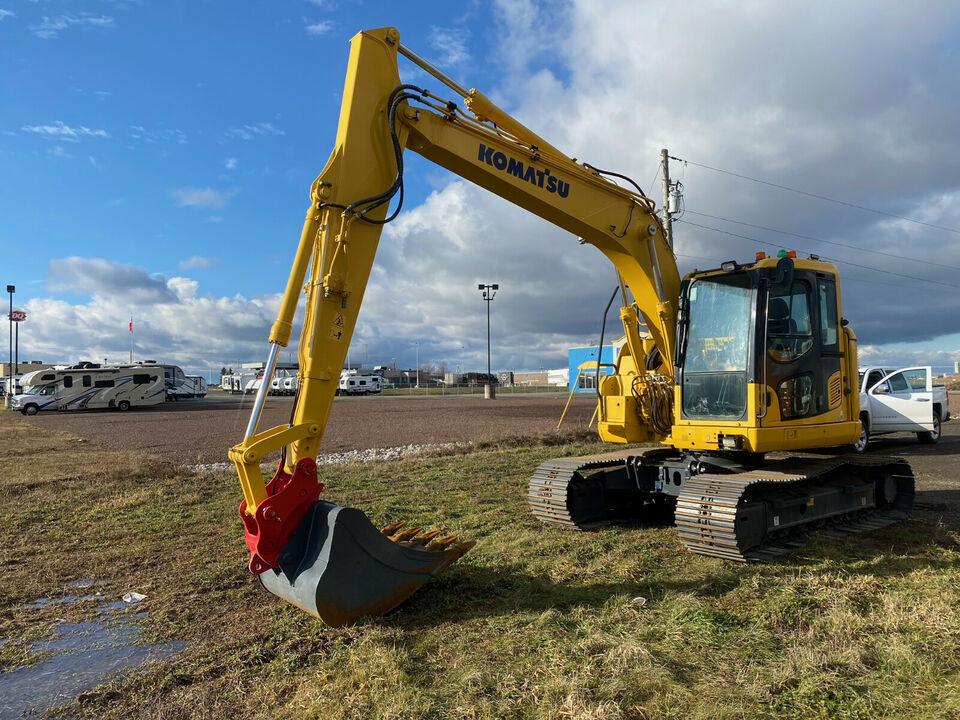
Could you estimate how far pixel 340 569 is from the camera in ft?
16.4

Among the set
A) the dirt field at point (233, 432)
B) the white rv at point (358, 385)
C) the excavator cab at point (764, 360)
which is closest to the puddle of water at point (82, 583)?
the excavator cab at point (764, 360)

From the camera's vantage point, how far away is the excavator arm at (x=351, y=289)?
5031mm

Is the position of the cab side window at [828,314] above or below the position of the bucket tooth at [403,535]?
above

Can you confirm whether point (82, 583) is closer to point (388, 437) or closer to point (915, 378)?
point (388, 437)

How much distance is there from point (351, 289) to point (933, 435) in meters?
18.2

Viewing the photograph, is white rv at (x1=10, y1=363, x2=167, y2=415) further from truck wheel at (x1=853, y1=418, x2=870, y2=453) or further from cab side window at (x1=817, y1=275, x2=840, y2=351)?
cab side window at (x1=817, y1=275, x2=840, y2=351)

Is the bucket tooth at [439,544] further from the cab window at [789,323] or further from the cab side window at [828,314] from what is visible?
the cab side window at [828,314]

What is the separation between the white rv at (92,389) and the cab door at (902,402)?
41330 millimetres

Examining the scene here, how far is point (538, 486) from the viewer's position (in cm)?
869

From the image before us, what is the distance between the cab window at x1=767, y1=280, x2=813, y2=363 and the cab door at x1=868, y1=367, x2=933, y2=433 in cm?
1207

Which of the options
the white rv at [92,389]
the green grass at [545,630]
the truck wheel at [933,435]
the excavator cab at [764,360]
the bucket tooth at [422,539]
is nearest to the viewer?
the green grass at [545,630]

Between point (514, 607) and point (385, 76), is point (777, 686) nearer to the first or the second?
point (514, 607)

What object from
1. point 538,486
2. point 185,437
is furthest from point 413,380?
point 538,486

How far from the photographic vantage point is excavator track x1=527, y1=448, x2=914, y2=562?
22.4ft
